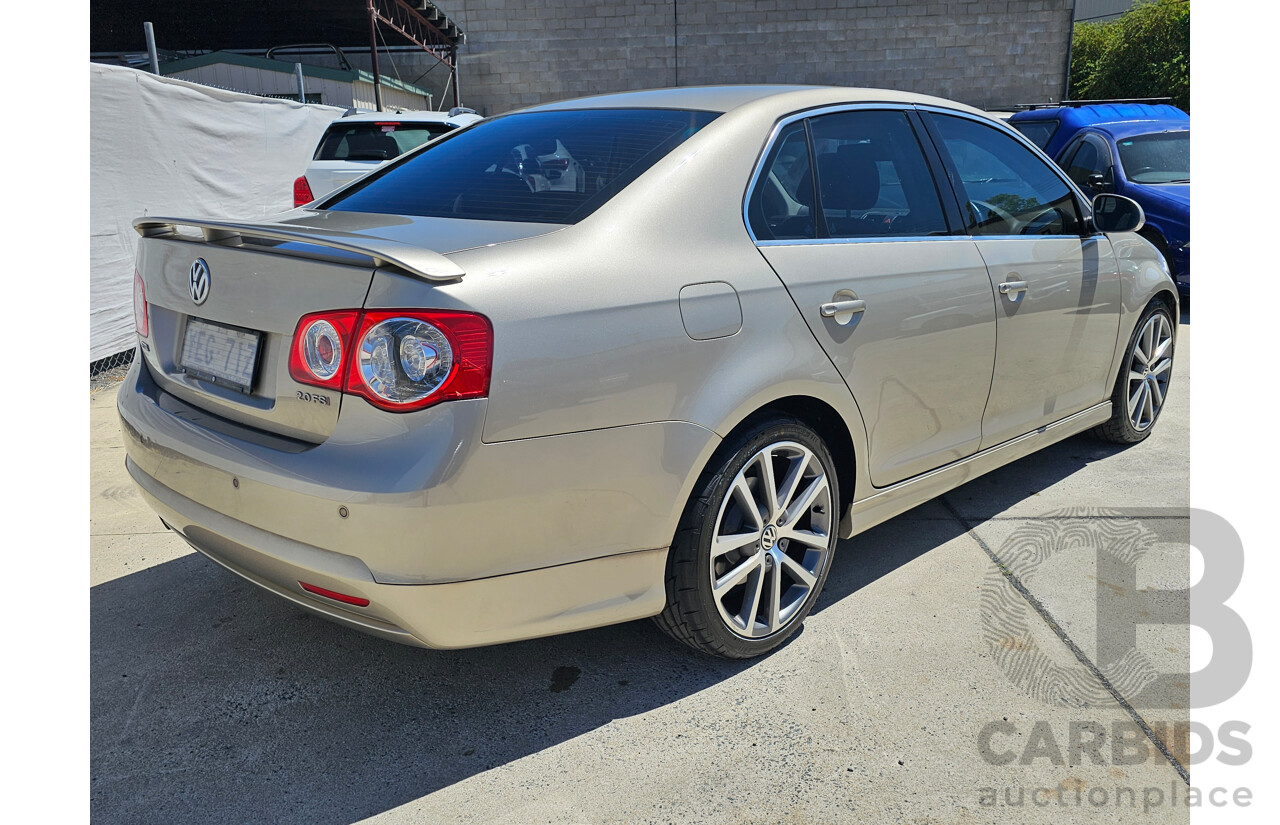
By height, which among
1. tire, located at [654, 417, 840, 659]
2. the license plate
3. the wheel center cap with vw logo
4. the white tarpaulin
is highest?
the white tarpaulin

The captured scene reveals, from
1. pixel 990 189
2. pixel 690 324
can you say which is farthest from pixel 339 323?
pixel 990 189

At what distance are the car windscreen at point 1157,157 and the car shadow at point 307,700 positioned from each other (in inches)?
297

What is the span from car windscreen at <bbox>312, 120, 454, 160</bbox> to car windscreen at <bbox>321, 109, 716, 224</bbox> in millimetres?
6319

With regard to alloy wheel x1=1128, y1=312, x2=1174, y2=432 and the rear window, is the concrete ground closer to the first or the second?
alloy wheel x1=1128, y1=312, x2=1174, y2=432

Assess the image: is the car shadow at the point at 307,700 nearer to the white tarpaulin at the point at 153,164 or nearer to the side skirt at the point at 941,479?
the side skirt at the point at 941,479

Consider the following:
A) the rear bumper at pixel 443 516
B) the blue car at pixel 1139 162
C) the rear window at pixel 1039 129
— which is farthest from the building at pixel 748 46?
the rear bumper at pixel 443 516

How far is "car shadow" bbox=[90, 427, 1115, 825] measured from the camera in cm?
226

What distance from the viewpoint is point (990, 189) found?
3.56m

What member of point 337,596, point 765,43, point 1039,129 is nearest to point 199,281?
point 337,596

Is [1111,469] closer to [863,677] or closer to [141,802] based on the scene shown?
[863,677]

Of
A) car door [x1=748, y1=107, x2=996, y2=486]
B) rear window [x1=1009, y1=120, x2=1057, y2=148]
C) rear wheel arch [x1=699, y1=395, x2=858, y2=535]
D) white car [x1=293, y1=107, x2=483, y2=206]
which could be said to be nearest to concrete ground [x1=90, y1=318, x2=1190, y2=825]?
rear wheel arch [x1=699, y1=395, x2=858, y2=535]

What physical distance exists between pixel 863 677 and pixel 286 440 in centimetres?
171

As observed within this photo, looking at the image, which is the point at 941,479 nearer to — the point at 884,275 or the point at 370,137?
the point at 884,275

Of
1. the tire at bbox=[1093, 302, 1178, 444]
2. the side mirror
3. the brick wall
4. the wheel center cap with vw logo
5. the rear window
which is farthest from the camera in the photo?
the brick wall
